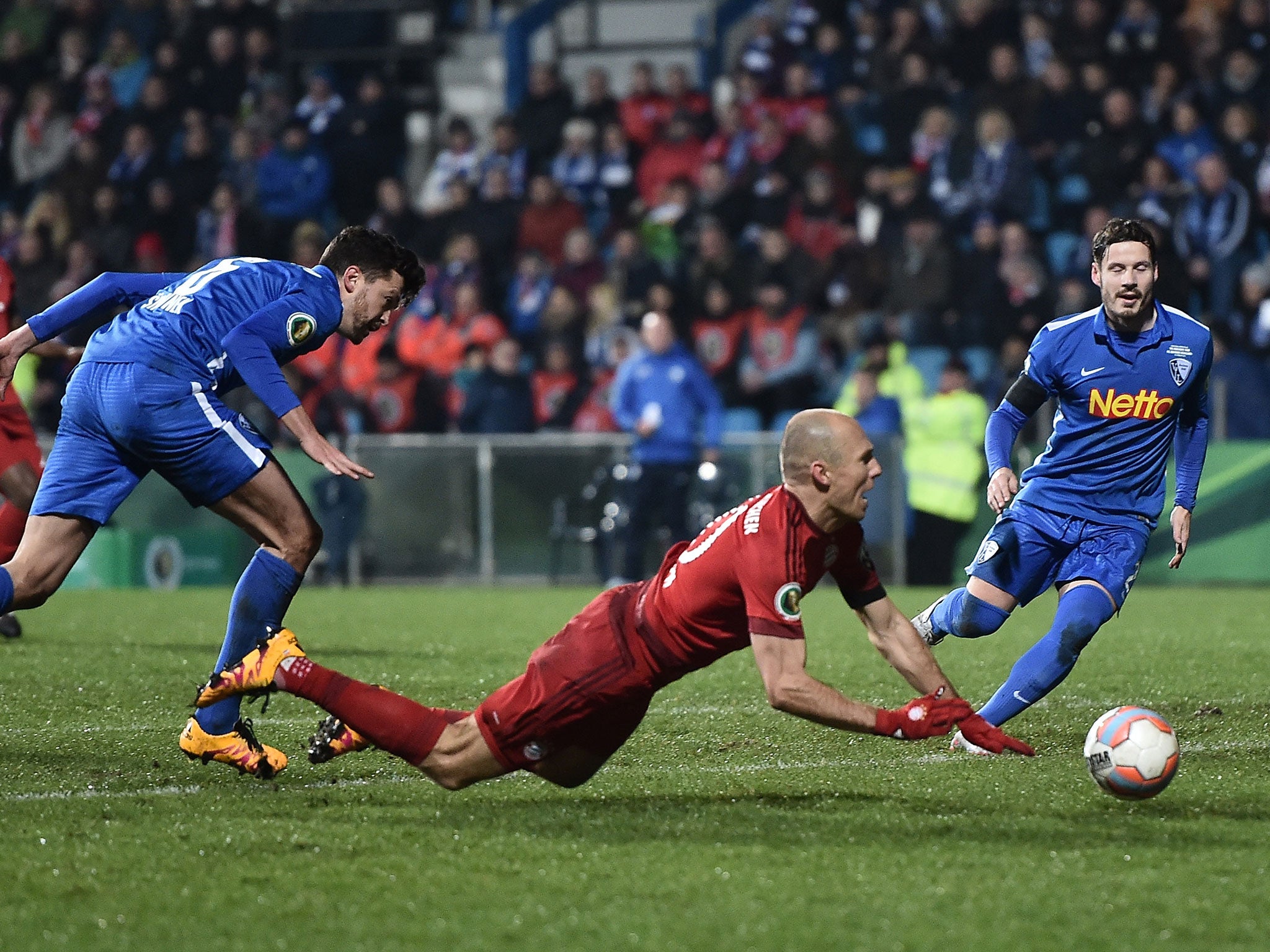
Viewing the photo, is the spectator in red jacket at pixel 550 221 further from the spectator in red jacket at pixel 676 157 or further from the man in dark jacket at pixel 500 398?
the man in dark jacket at pixel 500 398

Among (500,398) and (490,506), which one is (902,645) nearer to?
(490,506)

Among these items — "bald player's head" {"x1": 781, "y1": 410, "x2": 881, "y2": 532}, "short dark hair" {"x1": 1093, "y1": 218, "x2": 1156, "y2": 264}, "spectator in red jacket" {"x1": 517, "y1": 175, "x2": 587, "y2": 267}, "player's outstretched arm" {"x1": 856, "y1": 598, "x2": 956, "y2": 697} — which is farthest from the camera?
"spectator in red jacket" {"x1": 517, "y1": 175, "x2": 587, "y2": 267}

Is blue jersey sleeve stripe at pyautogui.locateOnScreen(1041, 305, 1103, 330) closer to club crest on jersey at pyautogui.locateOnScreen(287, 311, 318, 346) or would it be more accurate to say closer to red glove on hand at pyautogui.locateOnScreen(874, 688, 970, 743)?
red glove on hand at pyautogui.locateOnScreen(874, 688, 970, 743)

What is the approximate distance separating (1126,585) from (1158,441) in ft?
1.78

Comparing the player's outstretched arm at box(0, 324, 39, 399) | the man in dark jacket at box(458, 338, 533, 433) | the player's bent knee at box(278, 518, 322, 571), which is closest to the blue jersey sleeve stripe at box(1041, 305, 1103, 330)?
the player's bent knee at box(278, 518, 322, 571)

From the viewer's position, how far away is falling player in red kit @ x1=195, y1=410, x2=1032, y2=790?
4355mm

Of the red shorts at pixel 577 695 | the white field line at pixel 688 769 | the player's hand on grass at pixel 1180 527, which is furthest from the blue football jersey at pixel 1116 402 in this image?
the red shorts at pixel 577 695

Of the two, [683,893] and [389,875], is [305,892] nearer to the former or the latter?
[389,875]

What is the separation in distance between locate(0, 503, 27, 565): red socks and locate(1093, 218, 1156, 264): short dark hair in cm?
528

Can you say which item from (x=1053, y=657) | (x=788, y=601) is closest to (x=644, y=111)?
(x=1053, y=657)

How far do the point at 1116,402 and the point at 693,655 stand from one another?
84.9 inches

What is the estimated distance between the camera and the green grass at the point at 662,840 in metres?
3.57

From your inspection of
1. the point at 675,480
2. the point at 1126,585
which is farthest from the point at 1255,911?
the point at 675,480

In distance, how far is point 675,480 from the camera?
14.0 m
